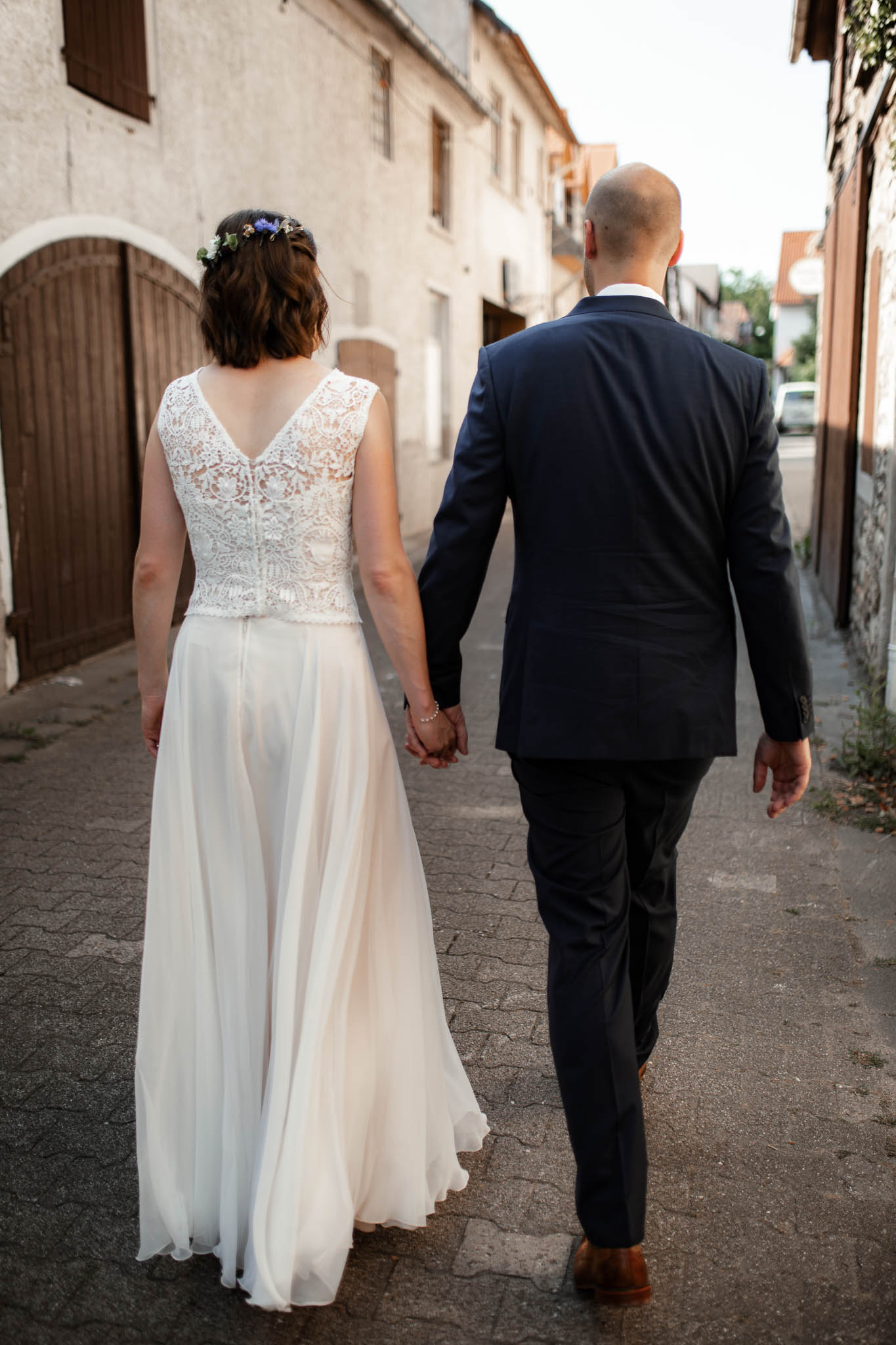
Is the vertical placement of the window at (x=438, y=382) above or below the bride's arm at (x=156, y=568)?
above

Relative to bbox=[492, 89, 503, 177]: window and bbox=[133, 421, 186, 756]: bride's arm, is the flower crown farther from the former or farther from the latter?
bbox=[492, 89, 503, 177]: window

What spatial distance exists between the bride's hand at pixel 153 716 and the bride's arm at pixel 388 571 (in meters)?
0.55

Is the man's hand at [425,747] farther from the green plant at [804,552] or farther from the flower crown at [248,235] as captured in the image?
the green plant at [804,552]

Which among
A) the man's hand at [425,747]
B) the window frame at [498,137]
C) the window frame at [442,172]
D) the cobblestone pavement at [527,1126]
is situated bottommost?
the cobblestone pavement at [527,1126]

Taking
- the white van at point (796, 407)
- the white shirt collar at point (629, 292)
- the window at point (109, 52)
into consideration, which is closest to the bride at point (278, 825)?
the white shirt collar at point (629, 292)

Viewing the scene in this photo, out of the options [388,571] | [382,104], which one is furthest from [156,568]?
[382,104]

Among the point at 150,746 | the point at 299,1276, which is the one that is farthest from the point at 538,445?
the point at 299,1276

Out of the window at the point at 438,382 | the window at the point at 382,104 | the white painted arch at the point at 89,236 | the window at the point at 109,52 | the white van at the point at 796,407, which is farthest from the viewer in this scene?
the white van at the point at 796,407

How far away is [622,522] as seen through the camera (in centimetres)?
226

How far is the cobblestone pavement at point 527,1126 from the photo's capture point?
2.26m

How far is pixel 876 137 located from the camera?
7.47m

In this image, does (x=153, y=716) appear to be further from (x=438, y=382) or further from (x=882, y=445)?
(x=438, y=382)

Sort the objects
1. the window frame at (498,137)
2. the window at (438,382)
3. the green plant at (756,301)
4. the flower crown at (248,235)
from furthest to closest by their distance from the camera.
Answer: the green plant at (756,301)
the window frame at (498,137)
the window at (438,382)
the flower crown at (248,235)

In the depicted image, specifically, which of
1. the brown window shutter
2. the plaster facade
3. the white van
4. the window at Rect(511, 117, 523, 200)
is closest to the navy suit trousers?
the plaster facade
